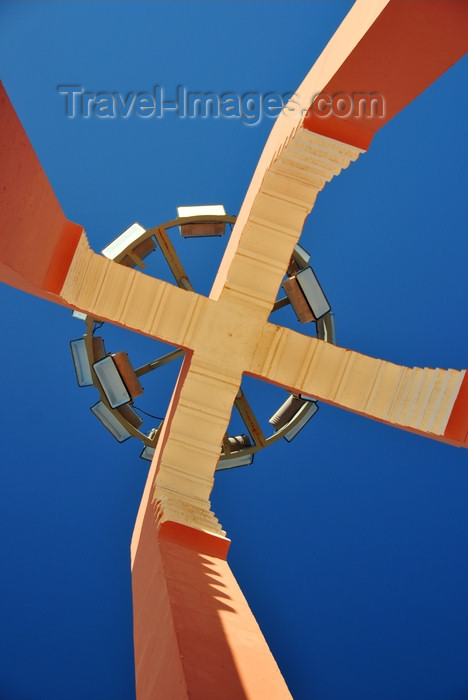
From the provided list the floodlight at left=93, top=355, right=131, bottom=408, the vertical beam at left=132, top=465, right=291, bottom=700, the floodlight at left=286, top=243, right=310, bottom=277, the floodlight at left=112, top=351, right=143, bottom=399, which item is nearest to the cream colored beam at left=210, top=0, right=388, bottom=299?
the floodlight at left=286, top=243, right=310, bottom=277

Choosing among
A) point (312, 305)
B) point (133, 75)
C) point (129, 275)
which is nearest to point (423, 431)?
point (312, 305)

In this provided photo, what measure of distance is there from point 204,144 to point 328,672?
11.0m

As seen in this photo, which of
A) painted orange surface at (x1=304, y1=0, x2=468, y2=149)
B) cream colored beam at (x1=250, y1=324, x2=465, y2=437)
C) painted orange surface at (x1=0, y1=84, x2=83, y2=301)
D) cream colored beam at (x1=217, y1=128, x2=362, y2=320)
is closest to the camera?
painted orange surface at (x1=0, y1=84, x2=83, y2=301)

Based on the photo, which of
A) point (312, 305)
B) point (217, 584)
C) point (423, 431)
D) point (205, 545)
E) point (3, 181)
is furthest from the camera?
point (312, 305)

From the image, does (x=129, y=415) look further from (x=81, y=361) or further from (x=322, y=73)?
(x=322, y=73)

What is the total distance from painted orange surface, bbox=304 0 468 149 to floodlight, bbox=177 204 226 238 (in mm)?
3897

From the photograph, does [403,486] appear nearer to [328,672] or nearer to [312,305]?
[328,672]

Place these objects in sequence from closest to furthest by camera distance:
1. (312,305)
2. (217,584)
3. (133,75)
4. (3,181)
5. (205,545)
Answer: (3,181) < (217,584) < (205,545) < (312,305) < (133,75)

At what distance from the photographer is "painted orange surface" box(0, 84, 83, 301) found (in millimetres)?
5488

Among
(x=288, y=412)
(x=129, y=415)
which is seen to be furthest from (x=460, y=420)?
(x=129, y=415)

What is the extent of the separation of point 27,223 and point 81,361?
4891 mm

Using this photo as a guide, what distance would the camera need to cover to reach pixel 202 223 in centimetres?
1130

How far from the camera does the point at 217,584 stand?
6.21m

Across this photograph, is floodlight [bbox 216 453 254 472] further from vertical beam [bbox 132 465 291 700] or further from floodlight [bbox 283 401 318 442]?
vertical beam [bbox 132 465 291 700]
